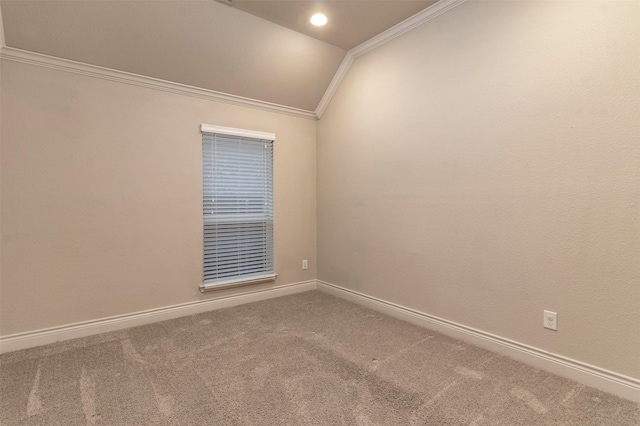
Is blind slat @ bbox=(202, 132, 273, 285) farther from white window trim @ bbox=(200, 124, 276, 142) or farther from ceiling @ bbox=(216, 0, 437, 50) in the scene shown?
ceiling @ bbox=(216, 0, 437, 50)

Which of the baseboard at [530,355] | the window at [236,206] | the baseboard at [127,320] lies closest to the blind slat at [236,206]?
the window at [236,206]

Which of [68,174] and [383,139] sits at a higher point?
[383,139]

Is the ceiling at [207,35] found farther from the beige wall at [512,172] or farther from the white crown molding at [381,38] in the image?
the beige wall at [512,172]

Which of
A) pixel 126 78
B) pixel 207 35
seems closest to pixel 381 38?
pixel 207 35

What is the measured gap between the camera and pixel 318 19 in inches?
109

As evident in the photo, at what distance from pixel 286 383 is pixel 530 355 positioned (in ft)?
5.47

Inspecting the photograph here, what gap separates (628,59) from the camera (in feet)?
5.69

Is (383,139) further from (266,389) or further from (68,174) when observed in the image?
(68,174)

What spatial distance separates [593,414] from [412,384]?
3.02ft

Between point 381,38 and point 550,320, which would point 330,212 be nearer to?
point 381,38

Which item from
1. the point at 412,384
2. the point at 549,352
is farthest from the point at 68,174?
the point at 549,352

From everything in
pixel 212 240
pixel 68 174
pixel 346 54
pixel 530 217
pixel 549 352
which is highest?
pixel 346 54

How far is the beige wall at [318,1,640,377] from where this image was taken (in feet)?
5.90

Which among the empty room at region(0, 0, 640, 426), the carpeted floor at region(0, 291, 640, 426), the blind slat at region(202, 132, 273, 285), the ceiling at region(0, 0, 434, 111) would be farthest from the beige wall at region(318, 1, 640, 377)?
the blind slat at region(202, 132, 273, 285)
